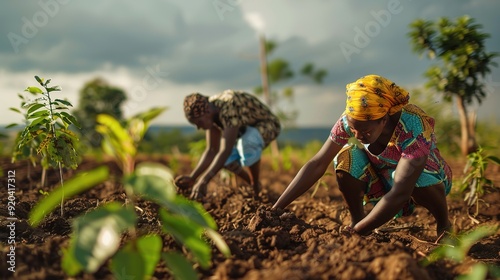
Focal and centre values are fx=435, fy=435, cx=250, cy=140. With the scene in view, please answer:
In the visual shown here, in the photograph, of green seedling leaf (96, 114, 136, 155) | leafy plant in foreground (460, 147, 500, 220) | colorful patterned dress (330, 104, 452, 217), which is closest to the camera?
green seedling leaf (96, 114, 136, 155)

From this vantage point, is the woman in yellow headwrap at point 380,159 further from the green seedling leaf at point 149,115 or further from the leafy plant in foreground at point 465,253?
the green seedling leaf at point 149,115

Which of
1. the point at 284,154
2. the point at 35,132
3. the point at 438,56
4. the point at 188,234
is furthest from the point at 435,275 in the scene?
the point at 284,154

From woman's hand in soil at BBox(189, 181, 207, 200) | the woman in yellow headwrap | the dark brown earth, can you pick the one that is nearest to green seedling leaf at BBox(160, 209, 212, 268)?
the dark brown earth

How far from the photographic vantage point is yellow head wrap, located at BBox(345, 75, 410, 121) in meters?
1.94

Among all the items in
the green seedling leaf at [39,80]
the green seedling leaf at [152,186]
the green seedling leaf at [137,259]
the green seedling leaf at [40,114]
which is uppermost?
the green seedling leaf at [39,80]

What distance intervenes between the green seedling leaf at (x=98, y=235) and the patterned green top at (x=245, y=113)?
7.39ft

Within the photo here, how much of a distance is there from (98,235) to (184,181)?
2266mm

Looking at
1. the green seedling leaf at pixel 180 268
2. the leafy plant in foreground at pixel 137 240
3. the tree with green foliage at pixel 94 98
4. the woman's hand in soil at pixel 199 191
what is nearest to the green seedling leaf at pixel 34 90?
the leafy plant in foreground at pixel 137 240

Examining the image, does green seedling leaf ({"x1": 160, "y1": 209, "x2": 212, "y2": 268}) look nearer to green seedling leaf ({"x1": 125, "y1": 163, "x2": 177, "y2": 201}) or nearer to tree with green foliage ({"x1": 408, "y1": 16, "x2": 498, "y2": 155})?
green seedling leaf ({"x1": 125, "y1": 163, "x2": 177, "y2": 201})

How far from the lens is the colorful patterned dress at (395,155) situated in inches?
79.6

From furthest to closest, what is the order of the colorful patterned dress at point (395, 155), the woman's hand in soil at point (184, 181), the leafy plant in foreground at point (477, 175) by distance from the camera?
1. the woman's hand in soil at point (184, 181)
2. the leafy plant in foreground at point (477, 175)
3. the colorful patterned dress at point (395, 155)

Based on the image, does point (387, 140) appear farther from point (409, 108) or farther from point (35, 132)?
point (35, 132)

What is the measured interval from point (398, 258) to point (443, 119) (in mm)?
6743

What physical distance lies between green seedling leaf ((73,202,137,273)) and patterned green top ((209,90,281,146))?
2.25 m
